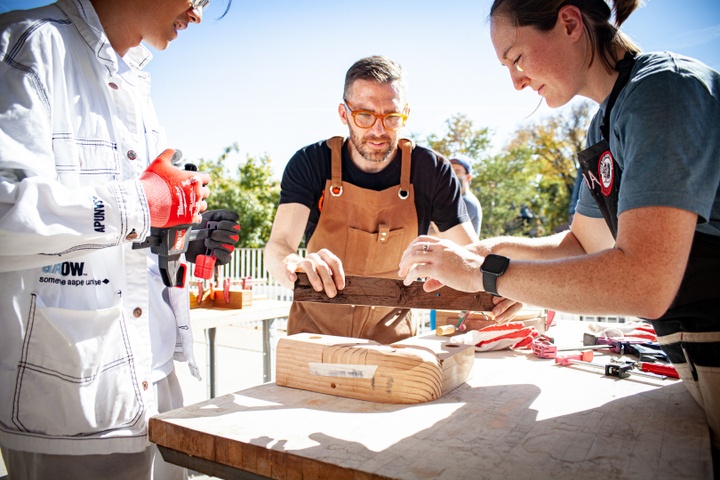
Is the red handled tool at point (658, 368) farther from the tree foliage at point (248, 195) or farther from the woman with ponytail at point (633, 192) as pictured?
the tree foliage at point (248, 195)

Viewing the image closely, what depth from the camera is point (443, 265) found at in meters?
1.54

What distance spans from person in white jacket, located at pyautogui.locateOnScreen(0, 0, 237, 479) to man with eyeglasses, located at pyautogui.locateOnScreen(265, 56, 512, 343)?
99cm

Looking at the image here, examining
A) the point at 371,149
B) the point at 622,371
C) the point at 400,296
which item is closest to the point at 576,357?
the point at 622,371

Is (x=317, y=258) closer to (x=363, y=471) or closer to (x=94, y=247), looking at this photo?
(x=94, y=247)

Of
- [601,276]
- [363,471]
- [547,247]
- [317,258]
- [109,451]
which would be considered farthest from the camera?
[547,247]

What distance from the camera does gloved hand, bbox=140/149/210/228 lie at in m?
1.34

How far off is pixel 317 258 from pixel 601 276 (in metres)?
0.93

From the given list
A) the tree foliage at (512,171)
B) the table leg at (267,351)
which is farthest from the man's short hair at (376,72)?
the tree foliage at (512,171)

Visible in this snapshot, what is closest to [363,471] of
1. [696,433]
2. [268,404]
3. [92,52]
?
[268,404]

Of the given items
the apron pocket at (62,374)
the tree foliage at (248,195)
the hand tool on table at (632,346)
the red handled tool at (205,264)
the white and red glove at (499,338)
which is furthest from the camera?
the tree foliage at (248,195)

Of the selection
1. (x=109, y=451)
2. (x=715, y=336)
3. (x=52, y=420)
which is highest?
(x=715, y=336)

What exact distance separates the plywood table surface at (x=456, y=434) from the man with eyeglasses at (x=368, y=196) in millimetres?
845

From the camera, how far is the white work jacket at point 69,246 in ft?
3.79

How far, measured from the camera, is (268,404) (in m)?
1.45
